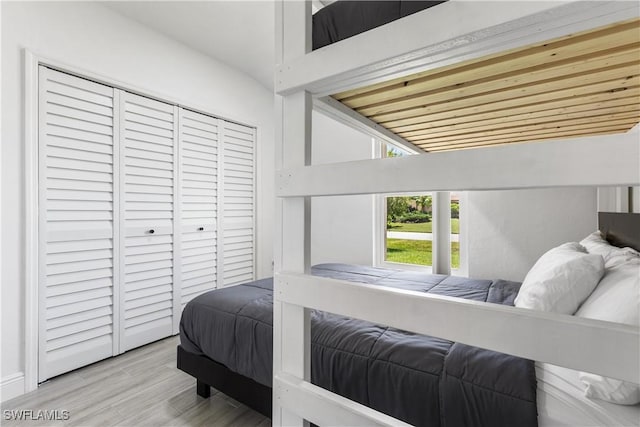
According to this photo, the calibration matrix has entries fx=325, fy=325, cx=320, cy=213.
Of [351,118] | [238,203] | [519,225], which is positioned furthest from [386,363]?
[238,203]

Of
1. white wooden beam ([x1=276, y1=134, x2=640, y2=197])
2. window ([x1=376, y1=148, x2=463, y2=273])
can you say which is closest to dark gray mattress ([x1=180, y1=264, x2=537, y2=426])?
white wooden beam ([x1=276, y1=134, x2=640, y2=197])

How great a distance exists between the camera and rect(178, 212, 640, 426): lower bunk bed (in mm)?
991

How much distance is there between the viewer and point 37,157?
211 centimetres

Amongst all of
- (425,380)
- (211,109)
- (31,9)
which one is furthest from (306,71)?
(211,109)

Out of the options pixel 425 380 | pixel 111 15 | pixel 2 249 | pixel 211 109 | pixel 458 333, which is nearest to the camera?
pixel 458 333

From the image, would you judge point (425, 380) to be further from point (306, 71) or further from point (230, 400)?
point (230, 400)

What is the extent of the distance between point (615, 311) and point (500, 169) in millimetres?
664

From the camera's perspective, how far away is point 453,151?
0.61 meters

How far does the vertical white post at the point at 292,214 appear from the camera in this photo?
36.1 inches

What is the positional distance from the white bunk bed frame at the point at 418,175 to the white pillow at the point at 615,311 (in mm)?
451

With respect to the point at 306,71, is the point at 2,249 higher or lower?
lower

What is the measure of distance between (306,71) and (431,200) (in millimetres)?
2792

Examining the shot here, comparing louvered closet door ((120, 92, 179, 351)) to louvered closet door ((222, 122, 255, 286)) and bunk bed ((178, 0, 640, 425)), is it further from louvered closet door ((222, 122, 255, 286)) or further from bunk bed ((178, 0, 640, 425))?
bunk bed ((178, 0, 640, 425))

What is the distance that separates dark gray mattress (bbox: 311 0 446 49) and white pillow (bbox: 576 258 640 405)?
0.93 metres
